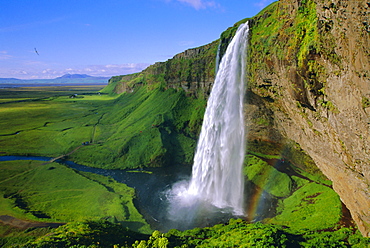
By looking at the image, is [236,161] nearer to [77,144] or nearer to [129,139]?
[129,139]

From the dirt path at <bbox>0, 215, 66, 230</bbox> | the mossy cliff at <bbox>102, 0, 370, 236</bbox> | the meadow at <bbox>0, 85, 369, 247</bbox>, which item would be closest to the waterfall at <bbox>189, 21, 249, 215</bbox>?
the mossy cliff at <bbox>102, 0, 370, 236</bbox>

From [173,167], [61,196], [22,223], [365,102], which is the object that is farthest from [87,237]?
[173,167]

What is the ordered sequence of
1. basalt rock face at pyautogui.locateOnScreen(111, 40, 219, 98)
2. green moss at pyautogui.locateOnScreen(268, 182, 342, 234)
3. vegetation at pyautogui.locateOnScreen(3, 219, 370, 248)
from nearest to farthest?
vegetation at pyautogui.locateOnScreen(3, 219, 370, 248)
green moss at pyautogui.locateOnScreen(268, 182, 342, 234)
basalt rock face at pyautogui.locateOnScreen(111, 40, 219, 98)

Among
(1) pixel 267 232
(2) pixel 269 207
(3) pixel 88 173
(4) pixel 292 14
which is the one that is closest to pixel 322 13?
(4) pixel 292 14

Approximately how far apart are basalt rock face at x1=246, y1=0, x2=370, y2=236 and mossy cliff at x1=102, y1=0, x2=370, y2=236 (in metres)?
0.05

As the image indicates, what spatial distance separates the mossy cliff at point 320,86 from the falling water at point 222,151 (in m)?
2.12

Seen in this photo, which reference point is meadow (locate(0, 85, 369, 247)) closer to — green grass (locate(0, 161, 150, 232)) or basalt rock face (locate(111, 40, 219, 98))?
green grass (locate(0, 161, 150, 232))

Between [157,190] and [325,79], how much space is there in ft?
85.4

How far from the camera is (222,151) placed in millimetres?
32938

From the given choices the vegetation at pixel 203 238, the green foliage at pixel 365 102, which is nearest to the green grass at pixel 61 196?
the vegetation at pixel 203 238

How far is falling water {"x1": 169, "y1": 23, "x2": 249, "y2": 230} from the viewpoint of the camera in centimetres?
2903

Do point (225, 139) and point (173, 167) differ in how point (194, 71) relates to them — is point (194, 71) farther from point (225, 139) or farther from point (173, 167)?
point (225, 139)

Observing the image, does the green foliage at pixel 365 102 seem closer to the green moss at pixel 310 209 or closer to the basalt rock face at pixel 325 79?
the basalt rock face at pixel 325 79

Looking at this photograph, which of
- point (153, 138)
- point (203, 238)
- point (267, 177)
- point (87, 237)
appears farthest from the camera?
point (153, 138)
